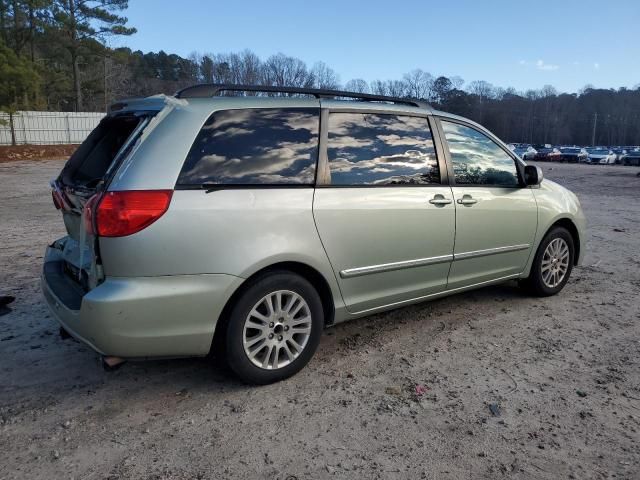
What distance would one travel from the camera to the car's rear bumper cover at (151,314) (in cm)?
269

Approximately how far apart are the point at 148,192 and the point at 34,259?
4.50 metres

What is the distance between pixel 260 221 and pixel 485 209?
84.6 inches

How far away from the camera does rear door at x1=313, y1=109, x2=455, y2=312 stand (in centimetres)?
338

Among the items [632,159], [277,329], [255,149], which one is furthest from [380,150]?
[632,159]

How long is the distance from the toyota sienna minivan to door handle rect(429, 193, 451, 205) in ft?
0.05

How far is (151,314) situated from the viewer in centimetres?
275

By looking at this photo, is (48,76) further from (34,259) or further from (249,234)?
(249,234)

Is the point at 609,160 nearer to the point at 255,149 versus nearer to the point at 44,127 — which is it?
the point at 44,127

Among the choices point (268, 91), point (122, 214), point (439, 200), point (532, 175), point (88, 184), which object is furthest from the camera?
point (532, 175)

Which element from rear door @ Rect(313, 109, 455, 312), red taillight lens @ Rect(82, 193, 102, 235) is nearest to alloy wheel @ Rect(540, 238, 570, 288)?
rear door @ Rect(313, 109, 455, 312)

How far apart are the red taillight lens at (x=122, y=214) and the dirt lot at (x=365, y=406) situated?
1083 millimetres

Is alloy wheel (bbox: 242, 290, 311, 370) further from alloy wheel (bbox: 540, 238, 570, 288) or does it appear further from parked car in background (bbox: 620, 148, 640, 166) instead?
parked car in background (bbox: 620, 148, 640, 166)

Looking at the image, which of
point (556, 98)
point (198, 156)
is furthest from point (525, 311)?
point (556, 98)

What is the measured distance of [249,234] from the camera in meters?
2.96
